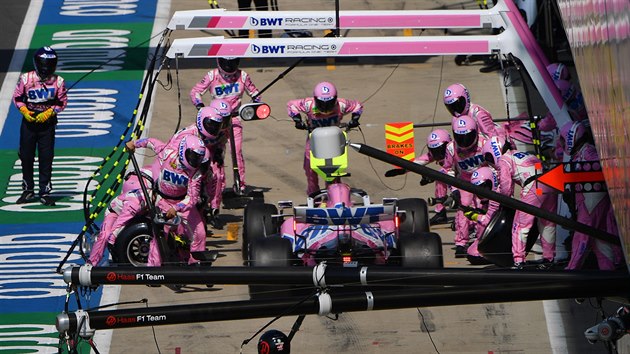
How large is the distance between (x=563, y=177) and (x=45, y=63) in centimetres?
914

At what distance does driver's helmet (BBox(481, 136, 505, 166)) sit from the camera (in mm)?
16469

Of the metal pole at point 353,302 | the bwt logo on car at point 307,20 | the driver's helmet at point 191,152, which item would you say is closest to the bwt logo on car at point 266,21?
the bwt logo on car at point 307,20

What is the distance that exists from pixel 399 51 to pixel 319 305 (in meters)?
6.77

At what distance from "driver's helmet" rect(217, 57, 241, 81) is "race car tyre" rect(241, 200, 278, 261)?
301 centimetres

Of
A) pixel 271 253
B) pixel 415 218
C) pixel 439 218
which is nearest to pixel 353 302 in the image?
pixel 271 253

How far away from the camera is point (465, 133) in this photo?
16.7 metres

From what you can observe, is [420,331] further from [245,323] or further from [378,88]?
[378,88]

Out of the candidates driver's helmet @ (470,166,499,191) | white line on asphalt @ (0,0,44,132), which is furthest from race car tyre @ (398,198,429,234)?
white line on asphalt @ (0,0,44,132)

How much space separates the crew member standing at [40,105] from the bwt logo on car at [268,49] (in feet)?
10.5

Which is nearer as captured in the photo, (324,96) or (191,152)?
(191,152)

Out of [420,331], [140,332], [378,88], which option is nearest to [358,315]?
[420,331]

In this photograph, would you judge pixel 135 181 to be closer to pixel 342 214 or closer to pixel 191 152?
pixel 191 152

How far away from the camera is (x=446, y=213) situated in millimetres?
18281

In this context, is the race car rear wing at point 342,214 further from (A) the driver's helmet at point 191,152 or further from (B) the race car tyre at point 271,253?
(A) the driver's helmet at point 191,152
